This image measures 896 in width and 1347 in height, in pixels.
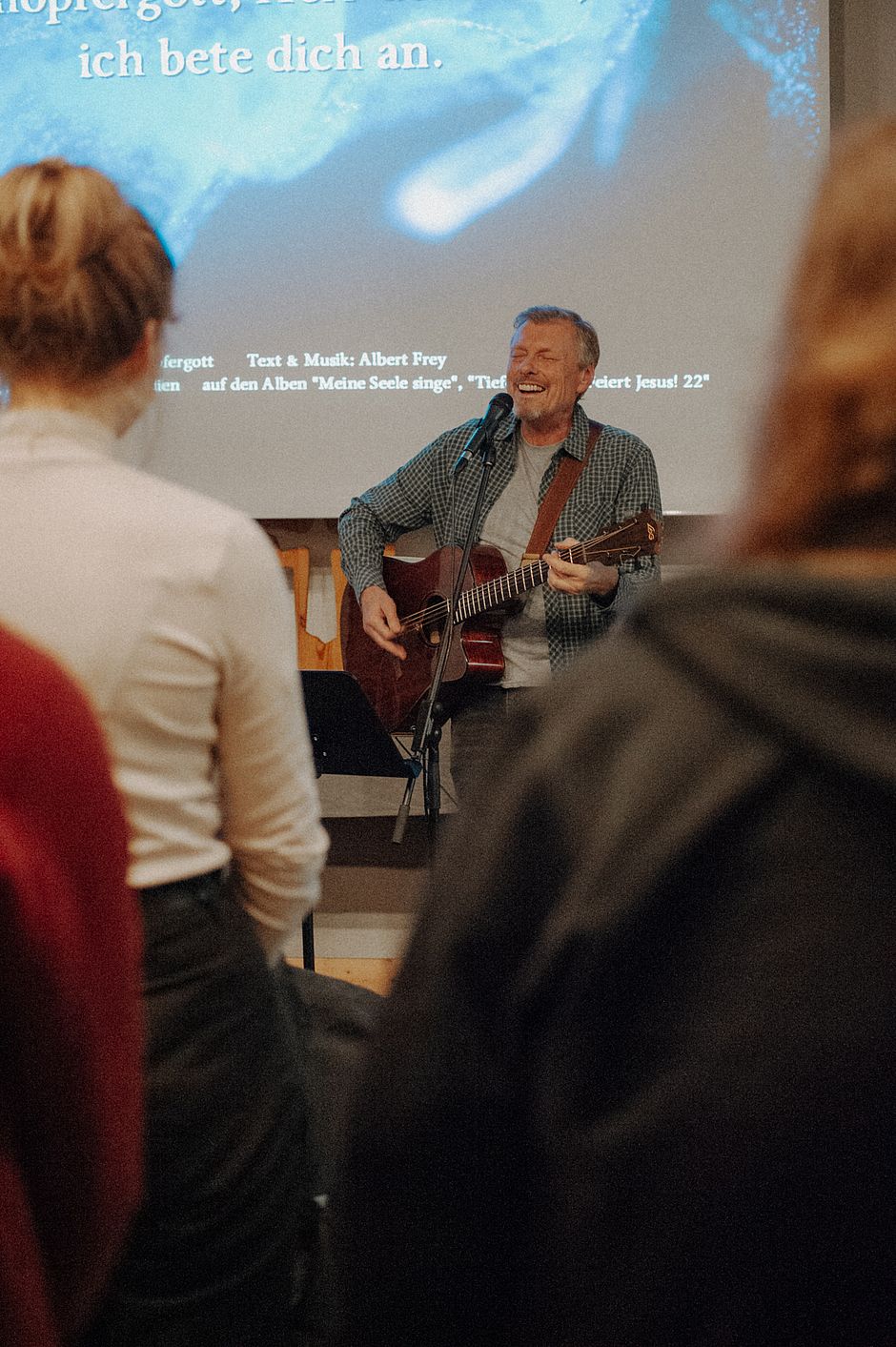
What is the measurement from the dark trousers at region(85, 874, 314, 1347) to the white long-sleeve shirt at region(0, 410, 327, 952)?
0.21 ft

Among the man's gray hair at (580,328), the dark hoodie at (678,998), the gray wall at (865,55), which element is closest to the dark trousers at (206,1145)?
the dark hoodie at (678,998)

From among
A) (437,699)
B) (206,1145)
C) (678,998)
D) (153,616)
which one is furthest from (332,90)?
(678,998)

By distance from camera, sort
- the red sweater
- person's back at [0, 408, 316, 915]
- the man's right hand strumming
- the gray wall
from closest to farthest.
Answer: the red sweater
person's back at [0, 408, 316, 915]
the man's right hand strumming
the gray wall

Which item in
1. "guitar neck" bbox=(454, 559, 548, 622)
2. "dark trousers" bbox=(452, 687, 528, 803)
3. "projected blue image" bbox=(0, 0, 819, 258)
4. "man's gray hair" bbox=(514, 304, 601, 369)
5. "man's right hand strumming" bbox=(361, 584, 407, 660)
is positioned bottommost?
"dark trousers" bbox=(452, 687, 528, 803)

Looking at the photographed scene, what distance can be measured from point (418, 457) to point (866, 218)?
2.96 meters

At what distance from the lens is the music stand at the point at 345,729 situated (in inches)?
105

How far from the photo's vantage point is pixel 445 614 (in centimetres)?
329

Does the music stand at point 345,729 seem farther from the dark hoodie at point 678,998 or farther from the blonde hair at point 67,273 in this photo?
the dark hoodie at point 678,998

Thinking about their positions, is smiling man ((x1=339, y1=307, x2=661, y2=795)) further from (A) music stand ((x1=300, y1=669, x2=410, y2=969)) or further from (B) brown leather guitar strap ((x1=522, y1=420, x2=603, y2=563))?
(A) music stand ((x1=300, y1=669, x2=410, y2=969))

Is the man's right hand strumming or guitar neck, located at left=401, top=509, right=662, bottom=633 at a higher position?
guitar neck, located at left=401, top=509, right=662, bottom=633

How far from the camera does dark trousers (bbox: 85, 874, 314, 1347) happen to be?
1024 millimetres

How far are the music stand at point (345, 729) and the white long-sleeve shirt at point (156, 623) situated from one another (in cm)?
153

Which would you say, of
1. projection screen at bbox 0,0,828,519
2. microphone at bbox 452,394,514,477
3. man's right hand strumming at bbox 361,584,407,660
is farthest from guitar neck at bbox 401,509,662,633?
projection screen at bbox 0,0,828,519

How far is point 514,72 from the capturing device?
3.52 metres
